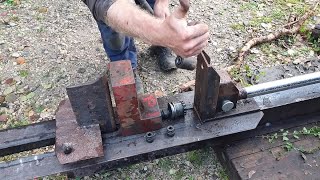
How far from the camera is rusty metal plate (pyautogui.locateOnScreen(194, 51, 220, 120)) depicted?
1832mm

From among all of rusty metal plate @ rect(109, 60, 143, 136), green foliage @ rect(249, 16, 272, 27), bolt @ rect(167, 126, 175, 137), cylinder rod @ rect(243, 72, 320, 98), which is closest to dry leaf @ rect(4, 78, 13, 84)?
rusty metal plate @ rect(109, 60, 143, 136)

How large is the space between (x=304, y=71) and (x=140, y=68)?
122 cm

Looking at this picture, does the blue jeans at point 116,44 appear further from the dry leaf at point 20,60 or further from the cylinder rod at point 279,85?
the cylinder rod at point 279,85

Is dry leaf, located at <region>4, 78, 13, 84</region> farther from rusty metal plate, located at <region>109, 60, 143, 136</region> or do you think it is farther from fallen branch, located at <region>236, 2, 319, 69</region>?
fallen branch, located at <region>236, 2, 319, 69</region>

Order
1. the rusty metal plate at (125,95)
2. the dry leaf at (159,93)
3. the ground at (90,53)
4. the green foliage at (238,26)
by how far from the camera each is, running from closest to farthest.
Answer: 1. the rusty metal plate at (125,95)
2. the ground at (90,53)
3. the dry leaf at (159,93)
4. the green foliage at (238,26)

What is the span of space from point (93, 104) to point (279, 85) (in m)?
0.98

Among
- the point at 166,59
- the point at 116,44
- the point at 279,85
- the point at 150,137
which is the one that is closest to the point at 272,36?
the point at 166,59

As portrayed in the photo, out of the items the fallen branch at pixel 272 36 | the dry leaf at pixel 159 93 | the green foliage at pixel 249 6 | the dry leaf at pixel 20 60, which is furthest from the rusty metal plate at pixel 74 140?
the green foliage at pixel 249 6

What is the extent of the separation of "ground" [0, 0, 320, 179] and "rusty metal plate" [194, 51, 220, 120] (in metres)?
0.49

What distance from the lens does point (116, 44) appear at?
8.77ft

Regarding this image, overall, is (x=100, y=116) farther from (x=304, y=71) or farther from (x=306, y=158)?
(x=304, y=71)

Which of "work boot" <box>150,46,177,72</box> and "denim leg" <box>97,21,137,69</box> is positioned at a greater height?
"denim leg" <box>97,21,137,69</box>

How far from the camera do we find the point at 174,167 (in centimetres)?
242

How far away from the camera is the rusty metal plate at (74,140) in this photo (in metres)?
1.86
